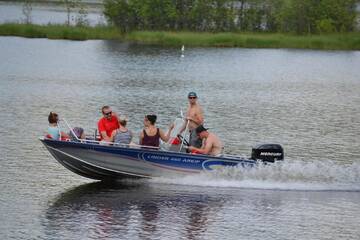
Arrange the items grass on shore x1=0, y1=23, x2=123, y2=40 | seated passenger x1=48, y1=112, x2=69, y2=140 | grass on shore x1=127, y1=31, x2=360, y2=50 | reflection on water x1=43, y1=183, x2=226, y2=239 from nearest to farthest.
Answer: reflection on water x1=43, y1=183, x2=226, y2=239 < seated passenger x1=48, y1=112, x2=69, y2=140 < grass on shore x1=127, y1=31, x2=360, y2=50 < grass on shore x1=0, y1=23, x2=123, y2=40

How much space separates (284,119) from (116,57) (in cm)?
3227

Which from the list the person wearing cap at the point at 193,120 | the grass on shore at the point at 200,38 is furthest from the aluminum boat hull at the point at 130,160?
the grass on shore at the point at 200,38

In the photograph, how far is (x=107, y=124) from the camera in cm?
2312

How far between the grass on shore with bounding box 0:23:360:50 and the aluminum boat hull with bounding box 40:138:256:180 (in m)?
60.3

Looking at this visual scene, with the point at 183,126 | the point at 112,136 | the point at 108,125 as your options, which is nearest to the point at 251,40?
the point at 183,126

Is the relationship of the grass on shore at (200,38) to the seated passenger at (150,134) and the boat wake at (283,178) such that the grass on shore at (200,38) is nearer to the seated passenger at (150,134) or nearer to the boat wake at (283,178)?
the boat wake at (283,178)

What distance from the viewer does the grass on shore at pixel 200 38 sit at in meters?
84.1

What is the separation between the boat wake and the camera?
23.1m

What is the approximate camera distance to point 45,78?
177 feet

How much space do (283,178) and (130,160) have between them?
3.59 m

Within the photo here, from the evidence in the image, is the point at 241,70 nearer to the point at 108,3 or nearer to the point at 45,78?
the point at 45,78

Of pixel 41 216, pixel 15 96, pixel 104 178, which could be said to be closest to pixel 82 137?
pixel 104 178

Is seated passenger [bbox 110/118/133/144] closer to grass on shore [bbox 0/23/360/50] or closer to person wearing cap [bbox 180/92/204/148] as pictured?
person wearing cap [bbox 180/92/204/148]

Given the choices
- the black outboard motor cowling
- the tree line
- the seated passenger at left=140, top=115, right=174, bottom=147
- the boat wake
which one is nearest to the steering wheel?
the seated passenger at left=140, top=115, right=174, bottom=147
